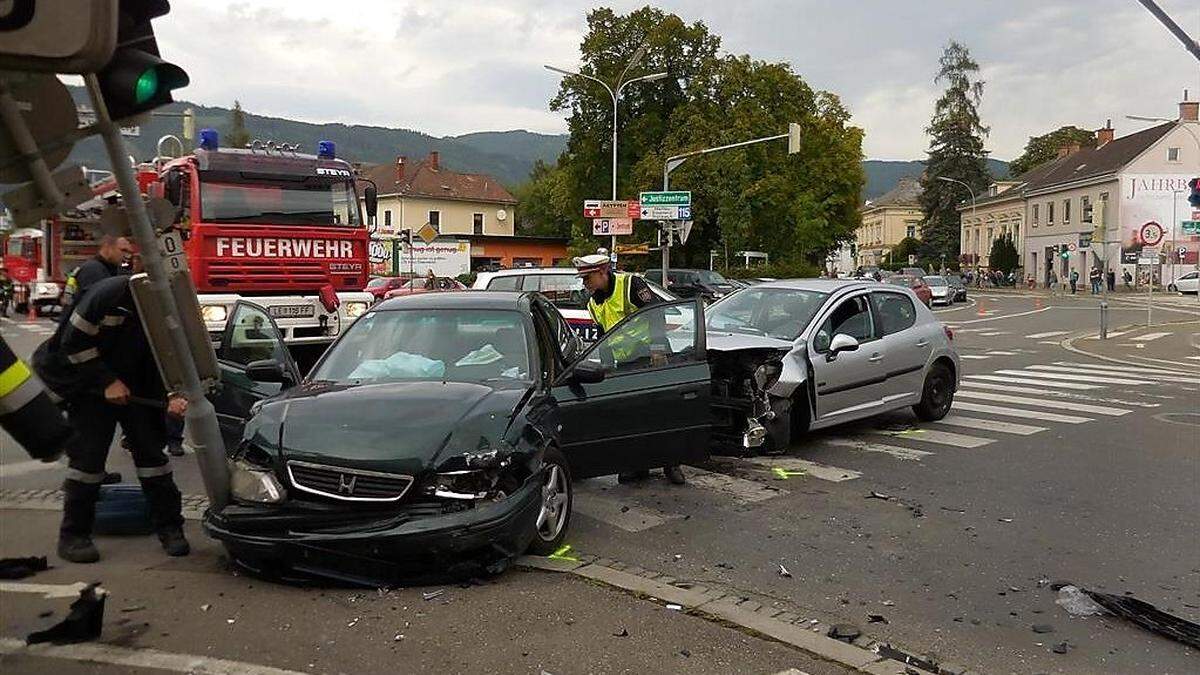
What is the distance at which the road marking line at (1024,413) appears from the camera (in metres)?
11.3

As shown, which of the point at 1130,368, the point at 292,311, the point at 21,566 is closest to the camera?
the point at 21,566

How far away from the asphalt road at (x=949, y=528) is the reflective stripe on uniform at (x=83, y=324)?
295mm

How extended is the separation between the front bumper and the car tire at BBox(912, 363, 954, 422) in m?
7.14

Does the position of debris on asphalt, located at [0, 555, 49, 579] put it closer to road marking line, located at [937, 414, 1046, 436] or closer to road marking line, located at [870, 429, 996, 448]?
road marking line, located at [870, 429, 996, 448]

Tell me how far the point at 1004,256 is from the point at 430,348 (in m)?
79.9

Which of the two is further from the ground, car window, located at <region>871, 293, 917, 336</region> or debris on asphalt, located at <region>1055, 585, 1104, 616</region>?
car window, located at <region>871, 293, 917, 336</region>

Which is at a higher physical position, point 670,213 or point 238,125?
point 238,125

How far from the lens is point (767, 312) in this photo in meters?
9.88

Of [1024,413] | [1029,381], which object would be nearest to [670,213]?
[1029,381]

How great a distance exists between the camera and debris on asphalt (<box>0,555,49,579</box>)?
4.78 metres

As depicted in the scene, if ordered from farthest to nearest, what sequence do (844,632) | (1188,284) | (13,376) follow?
(1188,284) → (844,632) → (13,376)

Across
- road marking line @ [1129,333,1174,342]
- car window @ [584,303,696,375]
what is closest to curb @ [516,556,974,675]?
car window @ [584,303,696,375]

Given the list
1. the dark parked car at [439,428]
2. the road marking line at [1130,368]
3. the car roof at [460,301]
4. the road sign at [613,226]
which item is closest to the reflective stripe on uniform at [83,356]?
the dark parked car at [439,428]

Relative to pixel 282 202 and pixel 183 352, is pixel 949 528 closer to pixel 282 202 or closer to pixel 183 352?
pixel 183 352
